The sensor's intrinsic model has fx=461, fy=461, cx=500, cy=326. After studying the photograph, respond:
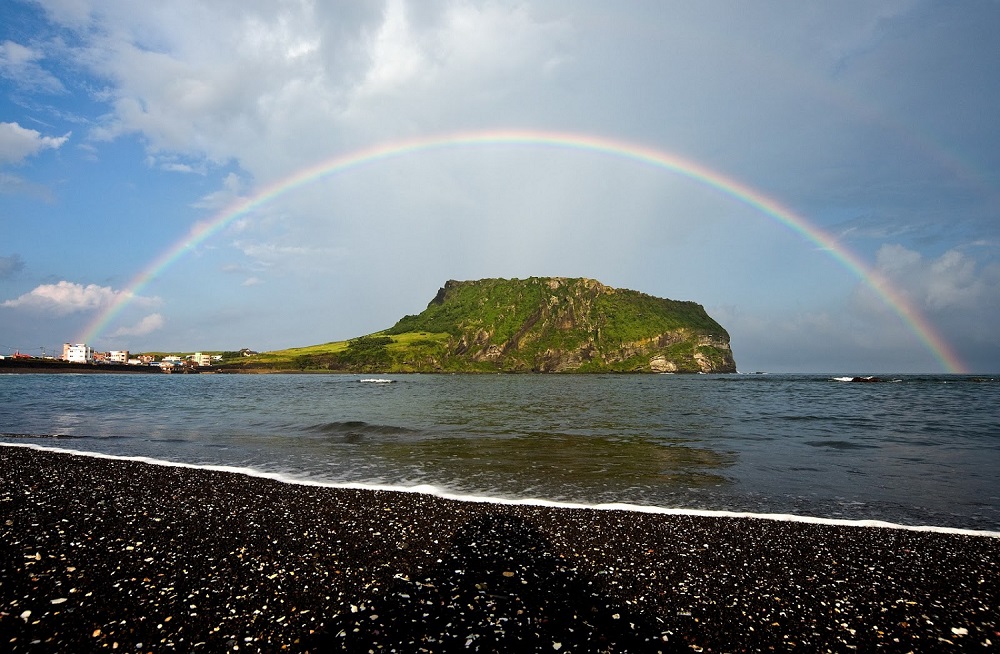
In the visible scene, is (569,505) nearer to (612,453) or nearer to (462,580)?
(462,580)

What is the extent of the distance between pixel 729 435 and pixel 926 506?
18.5 metres

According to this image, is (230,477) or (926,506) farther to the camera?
(230,477)

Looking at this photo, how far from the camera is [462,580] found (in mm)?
9586

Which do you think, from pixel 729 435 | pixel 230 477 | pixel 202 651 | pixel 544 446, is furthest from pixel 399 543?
pixel 729 435

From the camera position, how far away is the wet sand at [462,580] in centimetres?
764

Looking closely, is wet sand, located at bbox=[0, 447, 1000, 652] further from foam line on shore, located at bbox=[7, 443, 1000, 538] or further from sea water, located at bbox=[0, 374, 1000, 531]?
sea water, located at bbox=[0, 374, 1000, 531]

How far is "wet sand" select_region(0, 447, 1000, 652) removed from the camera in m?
7.64

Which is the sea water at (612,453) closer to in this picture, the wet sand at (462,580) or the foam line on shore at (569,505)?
the foam line on shore at (569,505)

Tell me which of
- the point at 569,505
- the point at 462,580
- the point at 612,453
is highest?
the point at 462,580

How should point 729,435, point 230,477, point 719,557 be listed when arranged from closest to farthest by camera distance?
1. point 719,557
2. point 230,477
3. point 729,435

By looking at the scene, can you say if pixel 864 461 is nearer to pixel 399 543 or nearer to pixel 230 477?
pixel 399 543

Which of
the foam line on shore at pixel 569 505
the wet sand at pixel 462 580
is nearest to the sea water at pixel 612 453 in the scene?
the foam line on shore at pixel 569 505

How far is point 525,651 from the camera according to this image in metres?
7.27

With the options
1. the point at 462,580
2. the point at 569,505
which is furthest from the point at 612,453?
the point at 462,580
